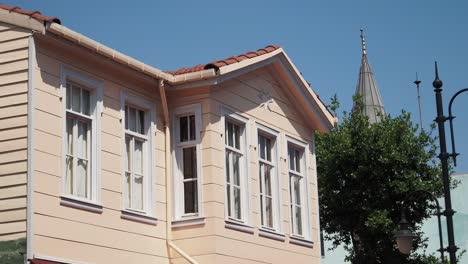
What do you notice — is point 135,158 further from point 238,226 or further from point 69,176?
point 238,226

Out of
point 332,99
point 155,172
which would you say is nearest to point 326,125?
point 155,172

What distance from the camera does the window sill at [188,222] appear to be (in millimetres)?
18141

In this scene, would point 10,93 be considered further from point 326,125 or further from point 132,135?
point 326,125

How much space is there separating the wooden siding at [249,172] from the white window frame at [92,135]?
240cm

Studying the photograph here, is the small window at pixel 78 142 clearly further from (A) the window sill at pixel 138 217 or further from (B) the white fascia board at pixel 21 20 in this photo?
(B) the white fascia board at pixel 21 20

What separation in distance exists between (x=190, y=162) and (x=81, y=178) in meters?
3.01

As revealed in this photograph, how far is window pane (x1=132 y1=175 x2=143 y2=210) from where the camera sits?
17.6 meters

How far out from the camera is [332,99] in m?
40.7

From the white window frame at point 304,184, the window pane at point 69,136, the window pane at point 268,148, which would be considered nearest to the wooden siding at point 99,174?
the window pane at point 69,136

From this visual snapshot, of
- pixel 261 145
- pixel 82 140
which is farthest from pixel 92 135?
pixel 261 145

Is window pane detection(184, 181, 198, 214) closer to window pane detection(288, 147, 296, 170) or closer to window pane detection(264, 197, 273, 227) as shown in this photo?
window pane detection(264, 197, 273, 227)

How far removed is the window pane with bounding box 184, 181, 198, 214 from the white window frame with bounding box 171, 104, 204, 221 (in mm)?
79

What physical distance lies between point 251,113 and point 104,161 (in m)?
4.43

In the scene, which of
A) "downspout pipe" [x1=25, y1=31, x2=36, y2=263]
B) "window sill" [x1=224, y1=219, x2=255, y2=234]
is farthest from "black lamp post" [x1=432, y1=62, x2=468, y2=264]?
"downspout pipe" [x1=25, y1=31, x2=36, y2=263]
